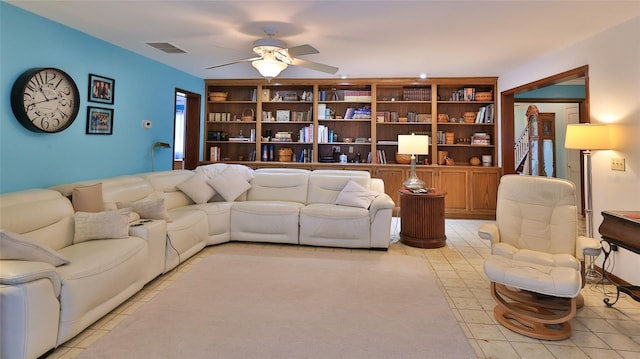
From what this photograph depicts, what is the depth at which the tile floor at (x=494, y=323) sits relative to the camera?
1.88 metres

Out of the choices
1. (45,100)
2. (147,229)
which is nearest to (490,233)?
(147,229)

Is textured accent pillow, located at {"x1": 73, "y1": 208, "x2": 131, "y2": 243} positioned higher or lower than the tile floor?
higher

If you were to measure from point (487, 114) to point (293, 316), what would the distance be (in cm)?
503

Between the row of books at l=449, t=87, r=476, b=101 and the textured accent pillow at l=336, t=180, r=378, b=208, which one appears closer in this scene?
the textured accent pillow at l=336, t=180, r=378, b=208

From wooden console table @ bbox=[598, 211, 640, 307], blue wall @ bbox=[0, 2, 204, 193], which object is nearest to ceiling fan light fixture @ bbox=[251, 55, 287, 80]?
blue wall @ bbox=[0, 2, 204, 193]

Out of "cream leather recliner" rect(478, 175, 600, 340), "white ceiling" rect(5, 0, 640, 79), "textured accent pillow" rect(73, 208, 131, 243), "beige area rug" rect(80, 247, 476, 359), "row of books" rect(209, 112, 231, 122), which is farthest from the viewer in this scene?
"row of books" rect(209, 112, 231, 122)

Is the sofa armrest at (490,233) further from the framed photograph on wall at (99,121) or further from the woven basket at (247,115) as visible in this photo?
the woven basket at (247,115)

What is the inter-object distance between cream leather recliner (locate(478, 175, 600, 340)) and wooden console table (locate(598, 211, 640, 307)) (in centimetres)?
15

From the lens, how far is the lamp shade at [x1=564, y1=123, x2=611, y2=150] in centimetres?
296

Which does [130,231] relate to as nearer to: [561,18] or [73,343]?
[73,343]

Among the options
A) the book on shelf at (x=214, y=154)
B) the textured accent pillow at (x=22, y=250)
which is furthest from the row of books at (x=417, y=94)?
the textured accent pillow at (x=22, y=250)

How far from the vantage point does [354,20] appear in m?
3.05

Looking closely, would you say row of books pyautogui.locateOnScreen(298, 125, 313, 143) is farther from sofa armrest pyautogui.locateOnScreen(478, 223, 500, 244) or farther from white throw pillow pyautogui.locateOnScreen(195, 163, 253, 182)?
sofa armrest pyautogui.locateOnScreen(478, 223, 500, 244)

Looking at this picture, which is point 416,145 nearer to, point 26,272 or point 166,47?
point 166,47
